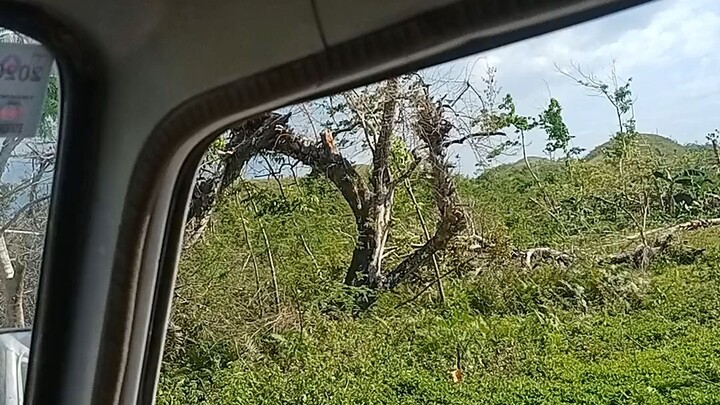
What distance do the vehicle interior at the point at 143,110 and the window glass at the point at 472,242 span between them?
0.24 metres

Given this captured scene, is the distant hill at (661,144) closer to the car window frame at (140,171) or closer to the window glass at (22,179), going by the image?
the car window frame at (140,171)

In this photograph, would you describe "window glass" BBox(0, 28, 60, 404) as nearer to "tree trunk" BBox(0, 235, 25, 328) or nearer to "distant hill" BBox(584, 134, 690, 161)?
"tree trunk" BBox(0, 235, 25, 328)

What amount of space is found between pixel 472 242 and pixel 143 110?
0.80 metres

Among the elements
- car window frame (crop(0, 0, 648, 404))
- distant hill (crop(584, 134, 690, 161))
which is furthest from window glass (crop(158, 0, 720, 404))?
car window frame (crop(0, 0, 648, 404))

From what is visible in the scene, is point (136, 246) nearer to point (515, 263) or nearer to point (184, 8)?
point (184, 8)

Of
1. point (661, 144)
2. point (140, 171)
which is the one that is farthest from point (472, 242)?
point (140, 171)

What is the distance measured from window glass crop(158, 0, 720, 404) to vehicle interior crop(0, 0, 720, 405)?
237 millimetres

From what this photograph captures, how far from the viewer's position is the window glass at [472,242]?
4.42ft

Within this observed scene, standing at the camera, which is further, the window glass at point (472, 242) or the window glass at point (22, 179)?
the window glass at point (472, 242)

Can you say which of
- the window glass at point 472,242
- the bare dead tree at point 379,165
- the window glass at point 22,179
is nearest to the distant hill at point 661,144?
the window glass at point 472,242

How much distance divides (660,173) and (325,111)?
0.66 meters

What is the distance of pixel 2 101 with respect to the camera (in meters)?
1.09

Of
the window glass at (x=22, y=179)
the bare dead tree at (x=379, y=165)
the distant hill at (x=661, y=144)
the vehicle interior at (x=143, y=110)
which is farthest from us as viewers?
the bare dead tree at (x=379, y=165)

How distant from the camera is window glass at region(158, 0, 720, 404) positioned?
1346 mm
